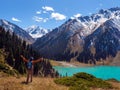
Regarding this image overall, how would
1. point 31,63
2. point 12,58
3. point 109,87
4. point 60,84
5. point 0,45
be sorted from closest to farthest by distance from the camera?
point 31,63 → point 60,84 → point 109,87 → point 12,58 → point 0,45

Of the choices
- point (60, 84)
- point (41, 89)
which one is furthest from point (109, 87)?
point (41, 89)

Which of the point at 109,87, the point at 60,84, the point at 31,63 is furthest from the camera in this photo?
the point at 109,87

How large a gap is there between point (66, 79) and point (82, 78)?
2.66 m

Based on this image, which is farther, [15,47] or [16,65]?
[15,47]

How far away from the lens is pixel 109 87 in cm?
3225

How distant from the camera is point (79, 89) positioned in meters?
25.2

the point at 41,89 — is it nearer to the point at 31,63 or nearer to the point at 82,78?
the point at 31,63

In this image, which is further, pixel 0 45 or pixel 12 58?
pixel 0 45

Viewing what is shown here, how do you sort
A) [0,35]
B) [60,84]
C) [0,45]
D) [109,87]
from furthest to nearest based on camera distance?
1. [0,35]
2. [0,45]
3. [109,87]
4. [60,84]

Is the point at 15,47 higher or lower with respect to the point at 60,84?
higher

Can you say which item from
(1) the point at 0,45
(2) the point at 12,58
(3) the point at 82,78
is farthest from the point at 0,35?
(3) the point at 82,78

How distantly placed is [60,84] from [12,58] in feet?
319

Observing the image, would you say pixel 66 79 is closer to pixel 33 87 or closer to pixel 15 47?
pixel 33 87

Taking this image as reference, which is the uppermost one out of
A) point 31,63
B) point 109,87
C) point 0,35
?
point 0,35
